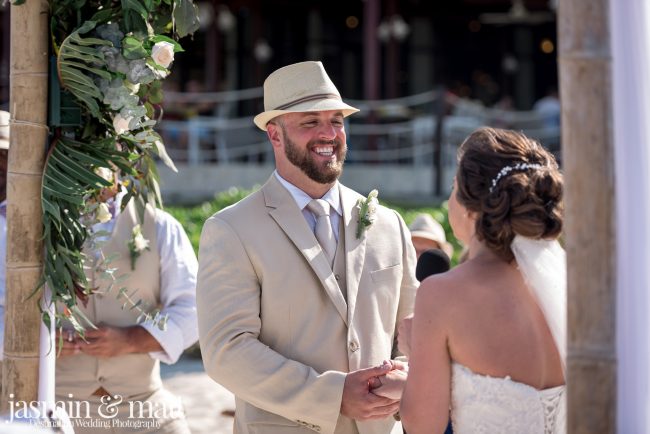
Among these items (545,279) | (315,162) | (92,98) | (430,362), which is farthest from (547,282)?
(92,98)

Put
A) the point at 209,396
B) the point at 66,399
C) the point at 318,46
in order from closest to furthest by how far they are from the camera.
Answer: the point at 66,399
the point at 209,396
the point at 318,46

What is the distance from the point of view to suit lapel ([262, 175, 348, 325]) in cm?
346

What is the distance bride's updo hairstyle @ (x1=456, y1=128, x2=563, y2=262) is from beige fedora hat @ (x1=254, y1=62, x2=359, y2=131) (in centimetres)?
80

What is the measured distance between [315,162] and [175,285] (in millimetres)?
1027

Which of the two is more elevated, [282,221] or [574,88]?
[574,88]

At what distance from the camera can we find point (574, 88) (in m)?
2.24

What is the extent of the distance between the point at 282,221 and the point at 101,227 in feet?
3.29

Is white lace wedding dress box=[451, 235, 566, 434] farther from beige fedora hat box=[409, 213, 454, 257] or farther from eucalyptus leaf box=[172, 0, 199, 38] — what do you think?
beige fedora hat box=[409, 213, 454, 257]

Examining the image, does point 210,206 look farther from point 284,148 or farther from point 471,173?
point 471,173

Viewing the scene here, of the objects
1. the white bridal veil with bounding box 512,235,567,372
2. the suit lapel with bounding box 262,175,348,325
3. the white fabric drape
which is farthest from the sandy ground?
the white fabric drape

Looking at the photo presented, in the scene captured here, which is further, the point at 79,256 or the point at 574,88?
the point at 79,256

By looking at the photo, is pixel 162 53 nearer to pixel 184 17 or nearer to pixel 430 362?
pixel 184 17

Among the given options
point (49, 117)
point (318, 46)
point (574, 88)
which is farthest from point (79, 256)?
point (318, 46)

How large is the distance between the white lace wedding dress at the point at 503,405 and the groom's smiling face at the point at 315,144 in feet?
3.36
